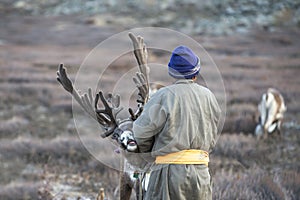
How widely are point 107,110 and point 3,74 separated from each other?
14.4m

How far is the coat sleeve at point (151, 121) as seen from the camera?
12.0 feet

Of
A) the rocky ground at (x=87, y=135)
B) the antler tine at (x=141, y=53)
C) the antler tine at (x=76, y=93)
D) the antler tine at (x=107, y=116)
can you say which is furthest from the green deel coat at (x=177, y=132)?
the rocky ground at (x=87, y=135)

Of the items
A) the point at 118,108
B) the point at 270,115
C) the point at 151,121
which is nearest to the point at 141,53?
the point at 118,108

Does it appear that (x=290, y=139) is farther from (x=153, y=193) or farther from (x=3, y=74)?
(x=3, y=74)

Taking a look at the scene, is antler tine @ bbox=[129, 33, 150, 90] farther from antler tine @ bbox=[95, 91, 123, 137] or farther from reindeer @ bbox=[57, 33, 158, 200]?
antler tine @ bbox=[95, 91, 123, 137]

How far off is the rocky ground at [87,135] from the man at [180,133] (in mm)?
2378

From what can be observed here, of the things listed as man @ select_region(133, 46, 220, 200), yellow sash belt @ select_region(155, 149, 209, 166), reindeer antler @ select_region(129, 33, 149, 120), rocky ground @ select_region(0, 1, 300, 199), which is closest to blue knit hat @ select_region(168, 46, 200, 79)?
man @ select_region(133, 46, 220, 200)

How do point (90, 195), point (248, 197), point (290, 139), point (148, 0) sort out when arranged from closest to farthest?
1. point (248, 197)
2. point (90, 195)
3. point (290, 139)
4. point (148, 0)

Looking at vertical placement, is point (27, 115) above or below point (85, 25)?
below

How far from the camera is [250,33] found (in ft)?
118

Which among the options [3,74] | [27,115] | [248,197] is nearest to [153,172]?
[248,197]

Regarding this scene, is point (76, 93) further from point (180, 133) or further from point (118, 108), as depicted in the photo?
point (180, 133)

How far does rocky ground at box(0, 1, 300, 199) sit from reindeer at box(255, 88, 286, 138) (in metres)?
0.24

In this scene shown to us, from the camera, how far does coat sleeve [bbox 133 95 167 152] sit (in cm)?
365
